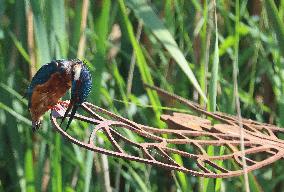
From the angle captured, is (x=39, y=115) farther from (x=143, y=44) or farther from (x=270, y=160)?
(x=143, y=44)

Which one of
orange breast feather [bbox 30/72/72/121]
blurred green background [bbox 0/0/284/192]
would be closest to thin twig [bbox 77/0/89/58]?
blurred green background [bbox 0/0/284/192]

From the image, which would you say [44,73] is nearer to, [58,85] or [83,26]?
[58,85]

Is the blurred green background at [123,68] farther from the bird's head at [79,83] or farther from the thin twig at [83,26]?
the bird's head at [79,83]

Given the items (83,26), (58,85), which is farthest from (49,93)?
(83,26)

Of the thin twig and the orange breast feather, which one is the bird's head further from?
the thin twig

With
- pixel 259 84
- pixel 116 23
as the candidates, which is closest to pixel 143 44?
pixel 116 23

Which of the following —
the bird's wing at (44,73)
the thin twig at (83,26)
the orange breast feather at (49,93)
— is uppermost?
the thin twig at (83,26)

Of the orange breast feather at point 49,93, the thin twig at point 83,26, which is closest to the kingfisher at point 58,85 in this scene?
the orange breast feather at point 49,93
